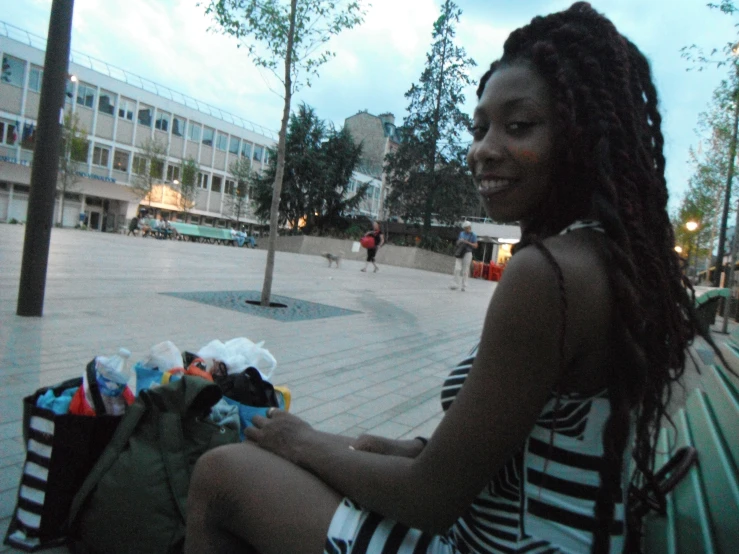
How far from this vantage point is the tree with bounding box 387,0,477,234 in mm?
35750

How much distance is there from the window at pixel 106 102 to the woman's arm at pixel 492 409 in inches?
2159

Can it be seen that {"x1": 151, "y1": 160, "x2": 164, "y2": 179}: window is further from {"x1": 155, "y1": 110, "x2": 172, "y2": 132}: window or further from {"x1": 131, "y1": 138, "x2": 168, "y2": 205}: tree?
{"x1": 155, "y1": 110, "x2": 172, "y2": 132}: window

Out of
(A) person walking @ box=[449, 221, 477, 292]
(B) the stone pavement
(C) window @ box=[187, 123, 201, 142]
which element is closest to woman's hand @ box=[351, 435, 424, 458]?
(B) the stone pavement

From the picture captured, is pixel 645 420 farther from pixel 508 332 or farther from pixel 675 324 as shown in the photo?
pixel 508 332

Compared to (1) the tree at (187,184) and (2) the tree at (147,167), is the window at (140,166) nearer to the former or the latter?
(2) the tree at (147,167)

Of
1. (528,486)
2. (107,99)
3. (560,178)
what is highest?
(107,99)

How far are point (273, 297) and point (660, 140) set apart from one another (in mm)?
8834

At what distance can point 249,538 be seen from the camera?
125 centimetres

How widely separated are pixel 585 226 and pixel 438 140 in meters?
36.2

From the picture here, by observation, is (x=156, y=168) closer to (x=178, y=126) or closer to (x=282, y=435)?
A: (x=178, y=126)

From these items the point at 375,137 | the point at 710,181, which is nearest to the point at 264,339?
the point at 710,181

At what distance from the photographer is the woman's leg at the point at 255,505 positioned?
3.97ft

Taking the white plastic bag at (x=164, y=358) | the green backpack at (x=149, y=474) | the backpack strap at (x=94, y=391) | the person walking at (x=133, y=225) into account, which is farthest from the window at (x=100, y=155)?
the green backpack at (x=149, y=474)

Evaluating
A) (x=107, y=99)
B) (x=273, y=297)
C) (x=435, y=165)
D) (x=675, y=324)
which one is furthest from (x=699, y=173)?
(x=107, y=99)
